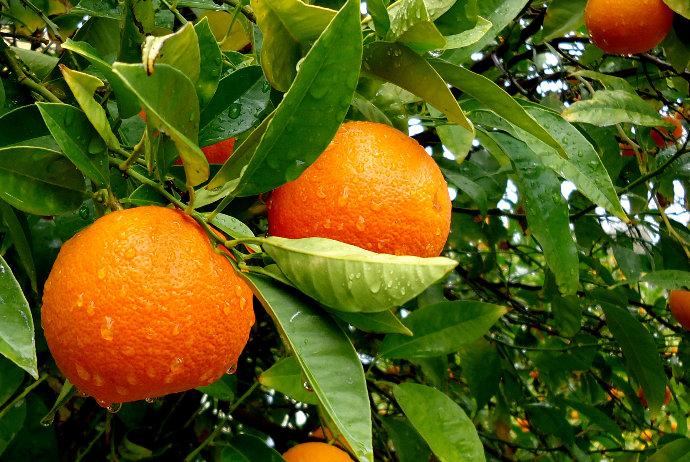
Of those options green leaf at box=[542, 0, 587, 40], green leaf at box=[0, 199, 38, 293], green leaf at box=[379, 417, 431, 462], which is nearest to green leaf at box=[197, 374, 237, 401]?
green leaf at box=[379, 417, 431, 462]

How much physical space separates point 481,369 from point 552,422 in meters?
0.33

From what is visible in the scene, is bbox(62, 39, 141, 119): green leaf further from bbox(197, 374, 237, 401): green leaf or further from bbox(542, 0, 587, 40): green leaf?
bbox(542, 0, 587, 40): green leaf

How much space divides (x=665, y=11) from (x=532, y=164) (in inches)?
25.3

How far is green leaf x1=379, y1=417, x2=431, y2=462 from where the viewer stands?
1185 mm

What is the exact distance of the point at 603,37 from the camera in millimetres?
1305

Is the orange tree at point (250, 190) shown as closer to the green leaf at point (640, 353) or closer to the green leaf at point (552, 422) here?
the green leaf at point (640, 353)

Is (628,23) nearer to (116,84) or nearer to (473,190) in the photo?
(473,190)

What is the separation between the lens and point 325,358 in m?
0.49

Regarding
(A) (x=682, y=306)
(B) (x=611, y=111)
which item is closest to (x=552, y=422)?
(A) (x=682, y=306)

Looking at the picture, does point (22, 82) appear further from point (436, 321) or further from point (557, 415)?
point (557, 415)

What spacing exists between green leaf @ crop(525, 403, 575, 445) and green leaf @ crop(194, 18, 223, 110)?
139 cm

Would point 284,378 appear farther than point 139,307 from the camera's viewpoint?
Yes

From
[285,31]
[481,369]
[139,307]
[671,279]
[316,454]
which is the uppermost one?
[285,31]

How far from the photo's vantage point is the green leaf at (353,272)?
429 mm
